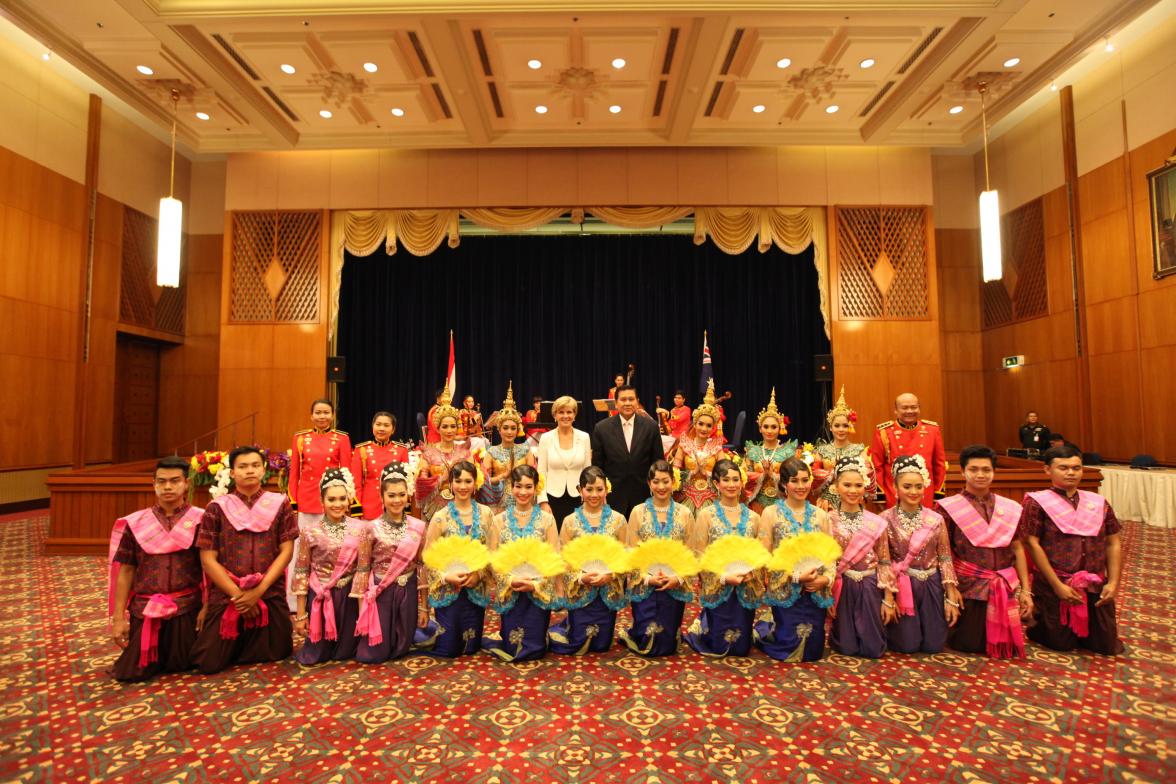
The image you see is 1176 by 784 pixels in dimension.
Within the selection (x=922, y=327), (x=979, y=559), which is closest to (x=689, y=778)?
(x=979, y=559)

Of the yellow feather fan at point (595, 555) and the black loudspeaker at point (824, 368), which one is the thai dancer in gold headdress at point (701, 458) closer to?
the yellow feather fan at point (595, 555)

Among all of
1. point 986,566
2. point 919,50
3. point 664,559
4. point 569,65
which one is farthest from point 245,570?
point 919,50

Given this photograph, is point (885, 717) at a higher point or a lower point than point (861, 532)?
lower

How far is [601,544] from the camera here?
304 centimetres

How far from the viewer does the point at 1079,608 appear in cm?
304

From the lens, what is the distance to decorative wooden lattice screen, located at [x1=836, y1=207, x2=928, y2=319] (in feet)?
29.9

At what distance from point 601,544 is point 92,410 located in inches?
375

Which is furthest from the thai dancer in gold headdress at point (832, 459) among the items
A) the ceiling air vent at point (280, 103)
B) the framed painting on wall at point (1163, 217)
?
the ceiling air vent at point (280, 103)

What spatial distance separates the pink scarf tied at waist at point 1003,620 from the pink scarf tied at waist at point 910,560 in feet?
1.17

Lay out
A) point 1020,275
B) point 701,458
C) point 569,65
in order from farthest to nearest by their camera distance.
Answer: point 1020,275, point 569,65, point 701,458

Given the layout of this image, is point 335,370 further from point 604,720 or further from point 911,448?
point 604,720

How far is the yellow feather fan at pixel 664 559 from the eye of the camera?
9.88 feet

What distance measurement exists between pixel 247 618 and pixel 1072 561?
4.13 m

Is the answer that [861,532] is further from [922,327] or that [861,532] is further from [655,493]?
[922,327]
